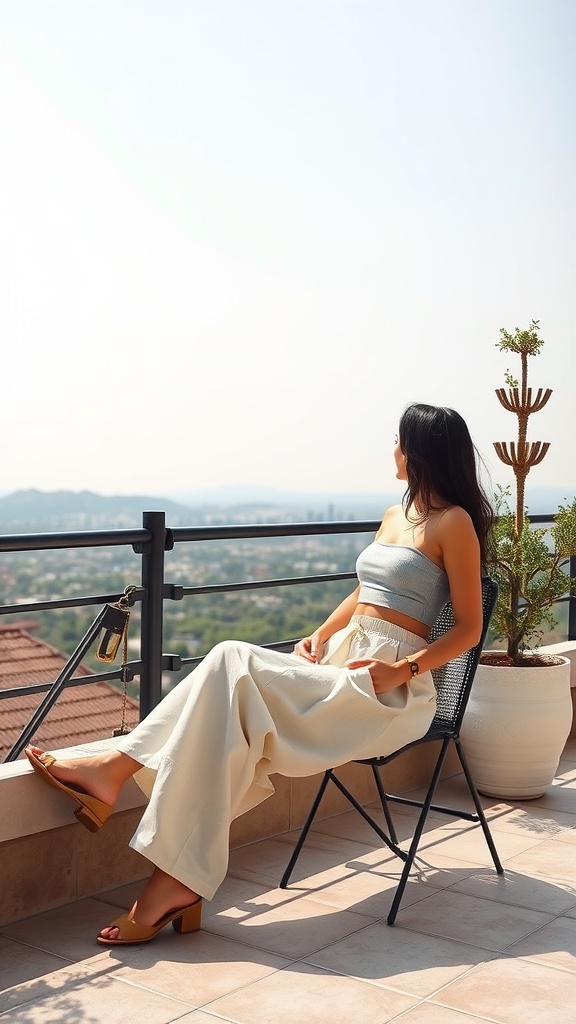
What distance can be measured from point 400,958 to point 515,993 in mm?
301

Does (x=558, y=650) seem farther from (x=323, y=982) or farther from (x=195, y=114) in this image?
(x=195, y=114)

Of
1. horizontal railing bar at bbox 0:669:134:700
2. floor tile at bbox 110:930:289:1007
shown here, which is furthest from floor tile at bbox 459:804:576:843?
horizontal railing bar at bbox 0:669:134:700

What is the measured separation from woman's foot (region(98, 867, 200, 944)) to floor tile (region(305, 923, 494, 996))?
335mm

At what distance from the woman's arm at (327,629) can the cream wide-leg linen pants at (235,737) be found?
30cm

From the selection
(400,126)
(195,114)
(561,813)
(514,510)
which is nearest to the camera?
(561,813)

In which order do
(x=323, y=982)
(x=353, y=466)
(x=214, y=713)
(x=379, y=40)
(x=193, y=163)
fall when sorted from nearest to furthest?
(x=323, y=982), (x=214, y=713), (x=379, y=40), (x=193, y=163), (x=353, y=466)

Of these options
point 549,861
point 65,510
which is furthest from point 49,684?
point 65,510

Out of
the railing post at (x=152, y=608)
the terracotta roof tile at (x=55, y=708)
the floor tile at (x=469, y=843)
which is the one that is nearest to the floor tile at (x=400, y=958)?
the floor tile at (x=469, y=843)

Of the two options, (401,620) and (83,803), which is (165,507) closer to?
(401,620)

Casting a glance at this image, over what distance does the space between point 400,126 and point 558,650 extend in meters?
12.7

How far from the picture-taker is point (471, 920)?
2.79 m

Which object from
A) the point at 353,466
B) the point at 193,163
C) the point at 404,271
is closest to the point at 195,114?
the point at 193,163

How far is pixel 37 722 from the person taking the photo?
2.98 meters

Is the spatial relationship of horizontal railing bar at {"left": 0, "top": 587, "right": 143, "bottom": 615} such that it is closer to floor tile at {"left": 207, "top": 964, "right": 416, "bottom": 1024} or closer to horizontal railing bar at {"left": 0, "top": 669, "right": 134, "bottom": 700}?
horizontal railing bar at {"left": 0, "top": 669, "right": 134, "bottom": 700}
